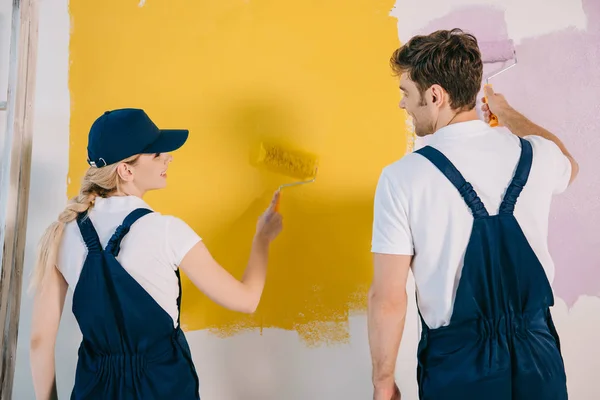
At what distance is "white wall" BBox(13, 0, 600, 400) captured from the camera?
1.54m

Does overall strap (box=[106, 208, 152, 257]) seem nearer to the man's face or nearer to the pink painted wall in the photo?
the man's face

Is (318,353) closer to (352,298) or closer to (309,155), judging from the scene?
(352,298)

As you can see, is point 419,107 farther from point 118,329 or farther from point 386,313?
point 118,329

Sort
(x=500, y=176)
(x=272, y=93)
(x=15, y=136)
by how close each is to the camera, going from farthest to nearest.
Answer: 1. (x=272, y=93)
2. (x=15, y=136)
3. (x=500, y=176)

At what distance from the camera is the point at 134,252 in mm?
1099

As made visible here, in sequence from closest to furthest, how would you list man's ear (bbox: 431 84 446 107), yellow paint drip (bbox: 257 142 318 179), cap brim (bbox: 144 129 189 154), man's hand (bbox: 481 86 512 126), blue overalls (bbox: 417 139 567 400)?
blue overalls (bbox: 417 139 567 400)
man's ear (bbox: 431 84 446 107)
cap brim (bbox: 144 129 189 154)
man's hand (bbox: 481 86 512 126)
yellow paint drip (bbox: 257 142 318 179)

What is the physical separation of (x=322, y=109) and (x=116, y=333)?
0.92 meters

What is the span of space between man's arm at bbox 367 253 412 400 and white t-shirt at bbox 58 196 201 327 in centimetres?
43

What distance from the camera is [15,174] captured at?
150cm

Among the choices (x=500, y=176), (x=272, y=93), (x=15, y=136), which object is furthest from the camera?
(x=272, y=93)

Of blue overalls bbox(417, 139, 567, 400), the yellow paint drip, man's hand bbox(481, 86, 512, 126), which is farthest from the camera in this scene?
the yellow paint drip

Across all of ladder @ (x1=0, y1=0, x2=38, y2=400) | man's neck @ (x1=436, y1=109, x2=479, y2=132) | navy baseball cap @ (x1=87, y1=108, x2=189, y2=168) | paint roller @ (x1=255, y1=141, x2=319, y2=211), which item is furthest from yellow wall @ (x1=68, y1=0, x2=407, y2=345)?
man's neck @ (x1=436, y1=109, x2=479, y2=132)

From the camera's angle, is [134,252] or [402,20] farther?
[402,20]

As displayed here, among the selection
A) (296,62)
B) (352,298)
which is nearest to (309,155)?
(296,62)
